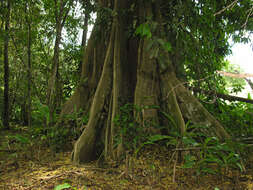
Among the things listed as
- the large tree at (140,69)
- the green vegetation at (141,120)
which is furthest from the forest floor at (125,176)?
the large tree at (140,69)

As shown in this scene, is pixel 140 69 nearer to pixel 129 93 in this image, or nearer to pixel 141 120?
pixel 129 93

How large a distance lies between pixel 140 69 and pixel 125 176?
177 cm

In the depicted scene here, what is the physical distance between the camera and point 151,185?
222 cm

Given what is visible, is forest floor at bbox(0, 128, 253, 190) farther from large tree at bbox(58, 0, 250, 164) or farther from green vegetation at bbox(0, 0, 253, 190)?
large tree at bbox(58, 0, 250, 164)

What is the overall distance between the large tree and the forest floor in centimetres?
32

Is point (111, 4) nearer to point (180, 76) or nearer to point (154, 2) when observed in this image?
point (154, 2)

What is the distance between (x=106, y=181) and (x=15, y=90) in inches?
254

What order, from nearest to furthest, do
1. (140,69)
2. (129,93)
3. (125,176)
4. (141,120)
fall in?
(125,176)
(141,120)
(140,69)
(129,93)

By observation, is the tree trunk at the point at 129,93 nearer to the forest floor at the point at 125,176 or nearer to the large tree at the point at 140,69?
the large tree at the point at 140,69

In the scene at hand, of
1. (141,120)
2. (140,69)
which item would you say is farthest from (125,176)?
(140,69)

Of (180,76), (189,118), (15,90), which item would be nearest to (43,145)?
(189,118)

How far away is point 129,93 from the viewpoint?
366 centimetres


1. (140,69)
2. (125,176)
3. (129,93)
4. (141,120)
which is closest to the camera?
(125,176)

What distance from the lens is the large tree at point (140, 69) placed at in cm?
306
